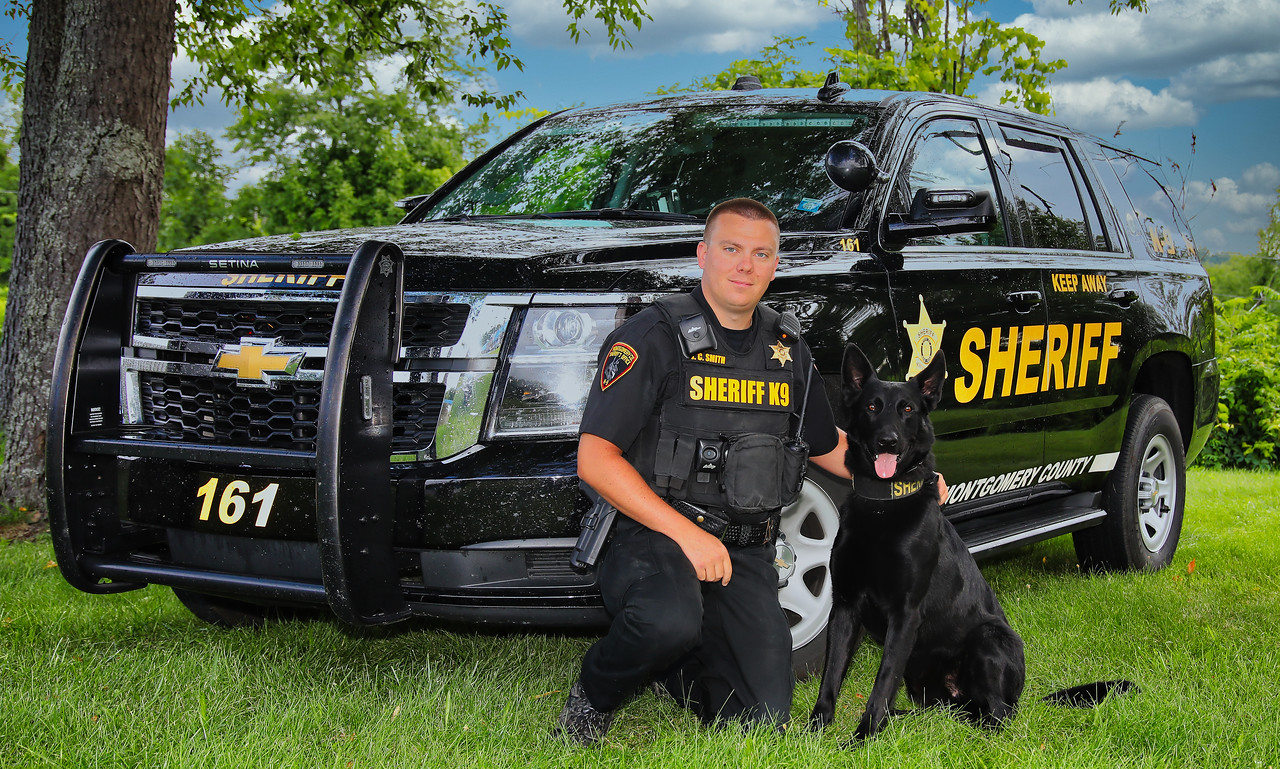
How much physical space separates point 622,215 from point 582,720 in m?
1.74

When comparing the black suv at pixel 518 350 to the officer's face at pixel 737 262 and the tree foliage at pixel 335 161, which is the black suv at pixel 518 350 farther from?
the tree foliage at pixel 335 161

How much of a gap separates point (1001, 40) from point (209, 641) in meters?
9.12

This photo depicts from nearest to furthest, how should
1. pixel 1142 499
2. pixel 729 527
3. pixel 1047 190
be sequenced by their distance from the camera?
pixel 729 527, pixel 1047 190, pixel 1142 499

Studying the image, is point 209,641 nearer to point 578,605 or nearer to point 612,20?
point 578,605

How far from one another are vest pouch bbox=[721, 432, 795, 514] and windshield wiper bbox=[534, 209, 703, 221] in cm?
116

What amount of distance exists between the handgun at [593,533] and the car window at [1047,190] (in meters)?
2.60

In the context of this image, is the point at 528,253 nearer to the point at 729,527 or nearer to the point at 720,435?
the point at 720,435

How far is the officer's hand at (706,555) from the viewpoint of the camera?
2.57 m

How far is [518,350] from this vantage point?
2643 millimetres

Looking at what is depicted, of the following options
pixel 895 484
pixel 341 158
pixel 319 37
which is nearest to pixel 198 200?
pixel 341 158

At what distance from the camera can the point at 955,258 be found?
3838 mm

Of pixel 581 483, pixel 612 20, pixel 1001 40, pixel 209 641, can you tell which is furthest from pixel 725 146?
pixel 1001 40

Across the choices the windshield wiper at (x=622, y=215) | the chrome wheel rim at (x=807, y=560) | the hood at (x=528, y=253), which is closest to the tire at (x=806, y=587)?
the chrome wheel rim at (x=807, y=560)

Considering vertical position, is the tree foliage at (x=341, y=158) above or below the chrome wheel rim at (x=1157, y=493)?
above
